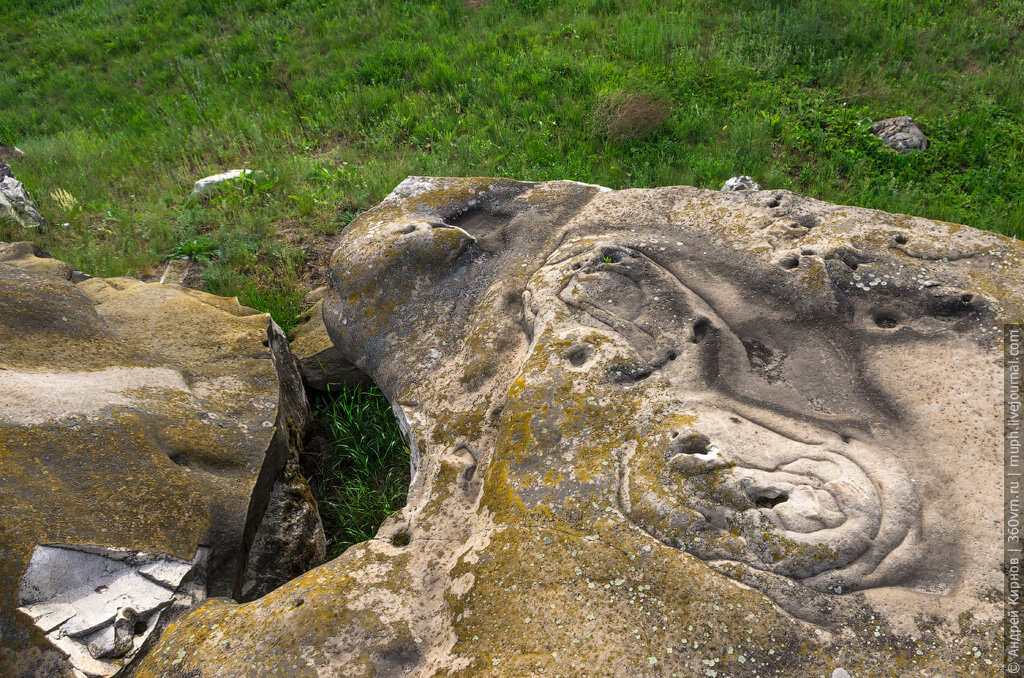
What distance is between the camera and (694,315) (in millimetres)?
3318

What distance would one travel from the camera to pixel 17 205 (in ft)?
23.4

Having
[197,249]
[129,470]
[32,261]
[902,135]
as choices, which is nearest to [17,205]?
[197,249]

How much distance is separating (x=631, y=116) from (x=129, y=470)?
5988mm

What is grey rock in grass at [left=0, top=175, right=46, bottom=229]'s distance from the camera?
23.0 feet

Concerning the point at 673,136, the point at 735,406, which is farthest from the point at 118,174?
the point at 735,406

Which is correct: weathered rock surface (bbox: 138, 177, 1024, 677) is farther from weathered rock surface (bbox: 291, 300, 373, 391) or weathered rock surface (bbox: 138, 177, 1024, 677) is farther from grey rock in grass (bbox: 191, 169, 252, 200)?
grey rock in grass (bbox: 191, 169, 252, 200)

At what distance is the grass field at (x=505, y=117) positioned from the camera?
6559 mm

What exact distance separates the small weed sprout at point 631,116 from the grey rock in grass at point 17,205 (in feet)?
20.4

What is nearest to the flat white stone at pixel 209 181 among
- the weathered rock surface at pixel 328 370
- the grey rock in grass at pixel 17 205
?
the grey rock in grass at pixel 17 205

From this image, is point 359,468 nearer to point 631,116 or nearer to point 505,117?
point 631,116

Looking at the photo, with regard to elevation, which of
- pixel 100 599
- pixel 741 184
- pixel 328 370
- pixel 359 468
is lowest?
pixel 359 468

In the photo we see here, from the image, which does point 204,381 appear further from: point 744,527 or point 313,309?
point 744,527

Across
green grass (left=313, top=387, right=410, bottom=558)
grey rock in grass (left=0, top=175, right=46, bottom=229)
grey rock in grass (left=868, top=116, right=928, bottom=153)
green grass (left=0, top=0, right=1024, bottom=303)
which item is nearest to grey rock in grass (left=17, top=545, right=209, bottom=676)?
green grass (left=313, top=387, right=410, bottom=558)

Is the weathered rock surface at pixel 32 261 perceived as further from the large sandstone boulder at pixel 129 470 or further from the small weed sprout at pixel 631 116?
the small weed sprout at pixel 631 116
